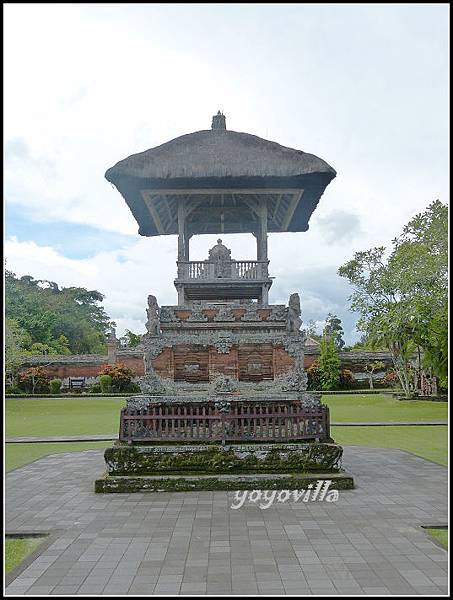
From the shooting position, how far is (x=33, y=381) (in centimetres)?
3083

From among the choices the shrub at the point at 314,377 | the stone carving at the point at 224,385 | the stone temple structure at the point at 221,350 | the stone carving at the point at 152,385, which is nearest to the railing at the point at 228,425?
the stone temple structure at the point at 221,350

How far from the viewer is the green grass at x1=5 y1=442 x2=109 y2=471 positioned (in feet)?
35.4

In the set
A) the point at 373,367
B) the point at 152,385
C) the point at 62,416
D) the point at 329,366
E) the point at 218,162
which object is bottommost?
the point at 62,416

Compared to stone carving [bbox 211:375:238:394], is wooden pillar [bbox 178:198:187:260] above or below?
above

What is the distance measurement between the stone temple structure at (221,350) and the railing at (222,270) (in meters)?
0.02

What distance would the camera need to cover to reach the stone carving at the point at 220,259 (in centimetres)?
1005

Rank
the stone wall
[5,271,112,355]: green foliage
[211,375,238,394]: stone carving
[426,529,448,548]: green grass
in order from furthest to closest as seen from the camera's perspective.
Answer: [5,271,112,355]: green foliage, the stone wall, [211,375,238,394]: stone carving, [426,529,448,548]: green grass

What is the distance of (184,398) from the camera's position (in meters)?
8.76

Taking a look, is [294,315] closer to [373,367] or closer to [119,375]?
[119,375]

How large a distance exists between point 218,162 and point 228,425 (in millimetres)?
4537

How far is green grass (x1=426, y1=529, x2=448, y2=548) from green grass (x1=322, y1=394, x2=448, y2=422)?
1214cm

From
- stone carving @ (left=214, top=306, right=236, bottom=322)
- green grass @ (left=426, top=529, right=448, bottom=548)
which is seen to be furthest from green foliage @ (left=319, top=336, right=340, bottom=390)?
green grass @ (left=426, top=529, right=448, bottom=548)

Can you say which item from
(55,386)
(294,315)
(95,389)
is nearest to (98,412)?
(95,389)

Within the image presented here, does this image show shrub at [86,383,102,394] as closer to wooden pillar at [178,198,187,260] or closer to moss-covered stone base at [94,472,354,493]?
wooden pillar at [178,198,187,260]
